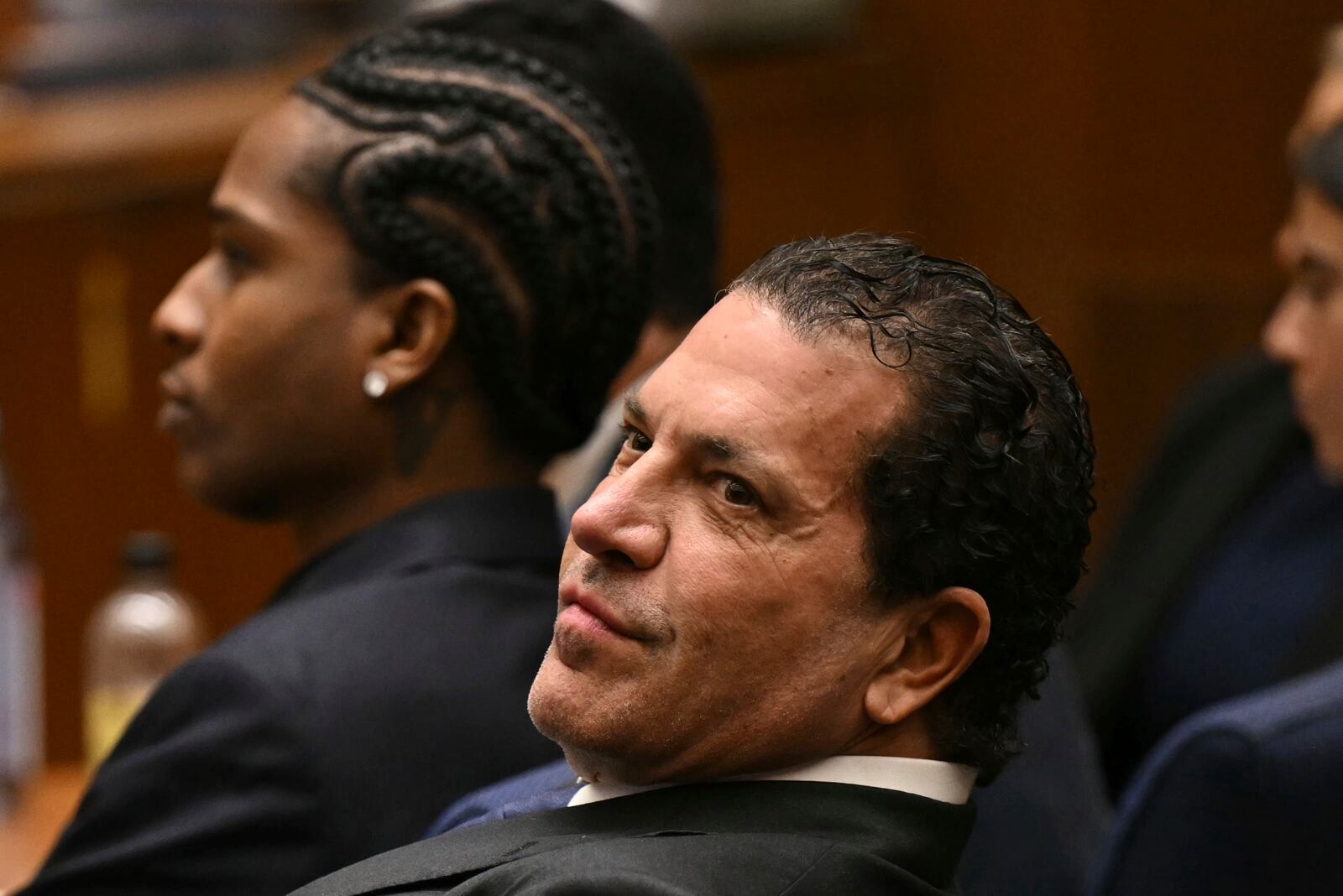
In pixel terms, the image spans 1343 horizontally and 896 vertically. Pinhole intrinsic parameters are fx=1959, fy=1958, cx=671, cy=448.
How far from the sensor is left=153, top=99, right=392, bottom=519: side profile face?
1524 millimetres

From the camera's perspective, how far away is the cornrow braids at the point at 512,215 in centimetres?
151

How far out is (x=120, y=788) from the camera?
1.34m

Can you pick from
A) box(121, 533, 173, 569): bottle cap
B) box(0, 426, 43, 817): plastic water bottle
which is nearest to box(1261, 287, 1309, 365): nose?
box(121, 533, 173, 569): bottle cap

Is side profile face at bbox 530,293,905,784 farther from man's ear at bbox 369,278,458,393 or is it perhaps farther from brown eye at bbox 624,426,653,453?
man's ear at bbox 369,278,458,393

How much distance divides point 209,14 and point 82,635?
1105 mm

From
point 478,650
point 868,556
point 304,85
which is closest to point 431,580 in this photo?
point 478,650

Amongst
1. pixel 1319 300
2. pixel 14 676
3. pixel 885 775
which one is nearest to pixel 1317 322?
pixel 1319 300

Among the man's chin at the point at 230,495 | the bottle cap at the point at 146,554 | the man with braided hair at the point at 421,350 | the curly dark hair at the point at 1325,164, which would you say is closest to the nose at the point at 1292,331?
the curly dark hair at the point at 1325,164

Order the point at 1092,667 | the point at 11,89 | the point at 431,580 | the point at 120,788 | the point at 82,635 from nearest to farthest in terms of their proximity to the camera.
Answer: the point at 120,788, the point at 431,580, the point at 1092,667, the point at 82,635, the point at 11,89

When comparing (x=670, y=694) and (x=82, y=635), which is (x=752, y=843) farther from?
(x=82, y=635)

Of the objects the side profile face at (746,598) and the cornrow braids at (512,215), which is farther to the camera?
the cornrow braids at (512,215)

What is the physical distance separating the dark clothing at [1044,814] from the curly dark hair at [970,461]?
1.05 feet

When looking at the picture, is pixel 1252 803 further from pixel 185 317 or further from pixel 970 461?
pixel 185 317

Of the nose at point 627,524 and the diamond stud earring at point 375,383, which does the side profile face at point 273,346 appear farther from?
the nose at point 627,524
